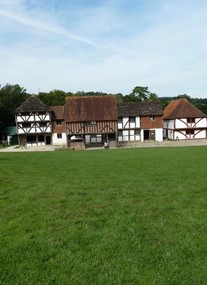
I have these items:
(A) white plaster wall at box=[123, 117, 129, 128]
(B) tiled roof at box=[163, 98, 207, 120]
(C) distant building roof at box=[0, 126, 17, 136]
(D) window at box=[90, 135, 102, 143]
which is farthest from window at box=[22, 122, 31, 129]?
(B) tiled roof at box=[163, 98, 207, 120]

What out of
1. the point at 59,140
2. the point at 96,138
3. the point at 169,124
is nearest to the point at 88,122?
the point at 96,138

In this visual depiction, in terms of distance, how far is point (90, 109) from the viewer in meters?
43.9

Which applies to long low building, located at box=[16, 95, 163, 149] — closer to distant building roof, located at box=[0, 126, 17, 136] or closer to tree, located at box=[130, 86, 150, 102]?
distant building roof, located at box=[0, 126, 17, 136]

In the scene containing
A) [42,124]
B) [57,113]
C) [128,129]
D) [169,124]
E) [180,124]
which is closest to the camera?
[42,124]

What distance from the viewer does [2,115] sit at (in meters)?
54.0

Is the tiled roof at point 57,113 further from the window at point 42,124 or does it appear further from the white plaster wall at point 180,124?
the white plaster wall at point 180,124

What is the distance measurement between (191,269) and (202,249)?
634 mm

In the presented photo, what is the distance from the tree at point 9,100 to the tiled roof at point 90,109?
45.0 feet

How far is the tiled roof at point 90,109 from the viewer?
43000 mm

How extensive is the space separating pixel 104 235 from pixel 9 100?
2168 inches

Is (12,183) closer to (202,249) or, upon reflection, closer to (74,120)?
(202,249)

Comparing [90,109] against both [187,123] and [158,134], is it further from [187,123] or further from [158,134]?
[187,123]

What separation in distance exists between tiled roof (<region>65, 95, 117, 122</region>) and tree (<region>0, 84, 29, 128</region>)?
13712 mm

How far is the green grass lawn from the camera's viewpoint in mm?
4207
